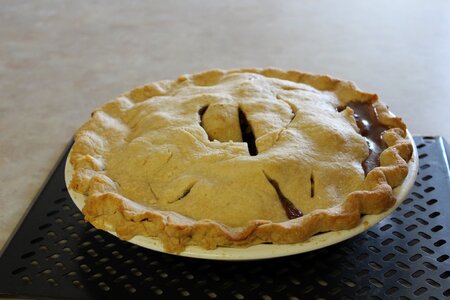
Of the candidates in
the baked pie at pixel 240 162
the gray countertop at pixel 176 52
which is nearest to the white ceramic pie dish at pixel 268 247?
the baked pie at pixel 240 162

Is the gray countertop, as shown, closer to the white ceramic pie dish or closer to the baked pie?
the baked pie

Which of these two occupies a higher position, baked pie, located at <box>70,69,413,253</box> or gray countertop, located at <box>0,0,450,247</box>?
baked pie, located at <box>70,69,413,253</box>

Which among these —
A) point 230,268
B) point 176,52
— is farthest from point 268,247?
point 176,52

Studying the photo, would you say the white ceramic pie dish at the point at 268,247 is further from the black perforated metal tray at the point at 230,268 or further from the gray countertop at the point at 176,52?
the gray countertop at the point at 176,52

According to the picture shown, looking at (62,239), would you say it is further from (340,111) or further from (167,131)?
(340,111)

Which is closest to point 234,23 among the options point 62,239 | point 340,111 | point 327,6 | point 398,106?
point 327,6

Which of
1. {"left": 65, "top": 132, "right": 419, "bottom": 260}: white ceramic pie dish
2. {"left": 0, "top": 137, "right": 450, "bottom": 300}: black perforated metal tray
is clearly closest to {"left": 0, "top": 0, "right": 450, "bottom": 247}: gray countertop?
{"left": 0, "top": 137, "right": 450, "bottom": 300}: black perforated metal tray

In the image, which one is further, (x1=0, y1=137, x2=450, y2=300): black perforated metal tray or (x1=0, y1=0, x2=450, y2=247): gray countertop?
(x1=0, y1=0, x2=450, y2=247): gray countertop
